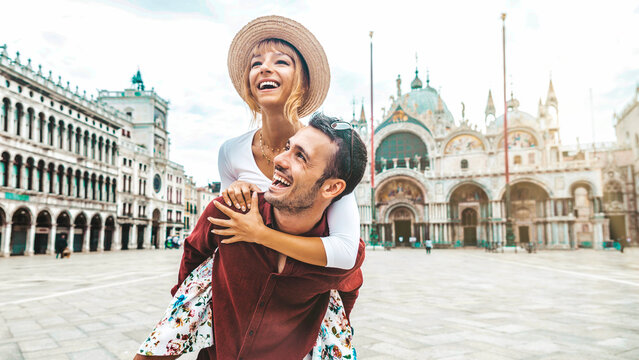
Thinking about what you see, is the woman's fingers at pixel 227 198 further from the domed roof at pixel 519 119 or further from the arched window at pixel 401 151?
the domed roof at pixel 519 119

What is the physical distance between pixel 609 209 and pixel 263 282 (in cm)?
4888

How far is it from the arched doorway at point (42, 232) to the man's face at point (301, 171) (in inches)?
1183

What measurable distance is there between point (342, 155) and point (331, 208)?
0.73 feet

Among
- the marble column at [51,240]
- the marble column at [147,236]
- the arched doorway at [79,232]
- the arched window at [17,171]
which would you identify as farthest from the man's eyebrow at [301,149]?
the marble column at [147,236]

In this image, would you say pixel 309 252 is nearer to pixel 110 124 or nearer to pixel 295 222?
pixel 295 222

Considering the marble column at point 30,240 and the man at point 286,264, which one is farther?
the marble column at point 30,240

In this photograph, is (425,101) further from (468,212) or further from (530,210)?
(530,210)

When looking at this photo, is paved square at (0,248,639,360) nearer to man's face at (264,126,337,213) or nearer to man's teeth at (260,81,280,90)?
man's face at (264,126,337,213)

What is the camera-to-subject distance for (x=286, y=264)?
1.55 m

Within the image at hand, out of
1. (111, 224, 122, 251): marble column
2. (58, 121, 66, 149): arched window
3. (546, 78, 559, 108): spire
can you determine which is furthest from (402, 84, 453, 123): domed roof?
(58, 121, 66, 149): arched window

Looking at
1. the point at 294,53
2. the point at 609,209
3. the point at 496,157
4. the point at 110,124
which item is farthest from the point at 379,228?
the point at 294,53

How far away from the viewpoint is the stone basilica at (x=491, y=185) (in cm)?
3488

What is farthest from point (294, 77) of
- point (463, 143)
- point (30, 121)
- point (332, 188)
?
point (463, 143)

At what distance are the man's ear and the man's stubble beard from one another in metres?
0.02
